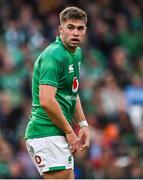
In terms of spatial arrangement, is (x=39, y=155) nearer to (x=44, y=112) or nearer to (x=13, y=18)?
(x=44, y=112)

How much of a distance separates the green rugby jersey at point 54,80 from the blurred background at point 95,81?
4.59 meters

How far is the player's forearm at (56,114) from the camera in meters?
6.33

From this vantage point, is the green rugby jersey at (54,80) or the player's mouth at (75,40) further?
the player's mouth at (75,40)

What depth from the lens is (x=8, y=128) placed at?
12.2 meters

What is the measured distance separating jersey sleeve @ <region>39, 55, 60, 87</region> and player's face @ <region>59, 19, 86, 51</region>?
0.73 feet

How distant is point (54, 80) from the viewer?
6.41 m

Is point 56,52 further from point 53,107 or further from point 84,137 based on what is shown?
point 84,137

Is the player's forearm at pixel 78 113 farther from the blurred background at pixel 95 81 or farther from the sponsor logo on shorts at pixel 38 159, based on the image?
the blurred background at pixel 95 81

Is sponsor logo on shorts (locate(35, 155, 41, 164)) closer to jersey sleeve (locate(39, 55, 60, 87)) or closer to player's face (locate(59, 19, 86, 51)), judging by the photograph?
jersey sleeve (locate(39, 55, 60, 87))

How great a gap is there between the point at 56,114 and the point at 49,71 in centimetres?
34

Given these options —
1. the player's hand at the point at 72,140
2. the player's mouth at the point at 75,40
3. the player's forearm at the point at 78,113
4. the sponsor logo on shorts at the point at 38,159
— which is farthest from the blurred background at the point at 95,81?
the player's mouth at the point at 75,40

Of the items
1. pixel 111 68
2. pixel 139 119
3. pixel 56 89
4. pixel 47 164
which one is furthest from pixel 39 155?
pixel 111 68

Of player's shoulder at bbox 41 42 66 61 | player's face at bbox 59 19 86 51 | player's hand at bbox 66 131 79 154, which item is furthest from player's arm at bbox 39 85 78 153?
player's face at bbox 59 19 86 51

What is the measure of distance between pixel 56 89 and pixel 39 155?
0.56m
